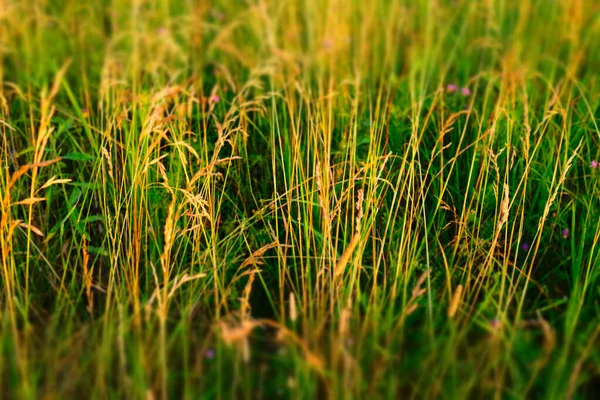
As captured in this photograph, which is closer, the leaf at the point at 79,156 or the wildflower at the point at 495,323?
the wildflower at the point at 495,323

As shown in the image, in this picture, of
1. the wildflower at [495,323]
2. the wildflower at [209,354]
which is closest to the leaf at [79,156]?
the wildflower at [209,354]

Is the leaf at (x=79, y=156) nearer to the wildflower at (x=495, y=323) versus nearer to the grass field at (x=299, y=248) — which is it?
the grass field at (x=299, y=248)

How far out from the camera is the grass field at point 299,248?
1595mm

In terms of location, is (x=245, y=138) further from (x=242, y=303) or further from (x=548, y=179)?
(x=548, y=179)

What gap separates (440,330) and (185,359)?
24.6 inches

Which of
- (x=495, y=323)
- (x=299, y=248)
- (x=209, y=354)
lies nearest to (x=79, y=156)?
(x=299, y=248)

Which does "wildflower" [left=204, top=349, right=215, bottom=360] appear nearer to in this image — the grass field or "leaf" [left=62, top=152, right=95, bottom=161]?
the grass field

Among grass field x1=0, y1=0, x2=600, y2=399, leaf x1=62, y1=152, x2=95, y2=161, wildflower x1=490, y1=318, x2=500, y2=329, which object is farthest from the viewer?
leaf x1=62, y1=152, x2=95, y2=161

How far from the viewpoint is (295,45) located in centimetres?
330

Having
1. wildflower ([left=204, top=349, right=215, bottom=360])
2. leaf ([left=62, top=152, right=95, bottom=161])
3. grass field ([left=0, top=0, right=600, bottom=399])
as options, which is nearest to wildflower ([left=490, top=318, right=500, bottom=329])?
grass field ([left=0, top=0, right=600, bottom=399])

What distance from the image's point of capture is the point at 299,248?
1.98 meters

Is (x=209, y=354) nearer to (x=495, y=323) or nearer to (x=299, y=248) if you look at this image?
(x=299, y=248)

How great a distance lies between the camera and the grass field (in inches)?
62.8

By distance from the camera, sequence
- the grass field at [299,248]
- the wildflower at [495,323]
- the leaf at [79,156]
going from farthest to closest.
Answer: the leaf at [79,156] < the wildflower at [495,323] < the grass field at [299,248]
